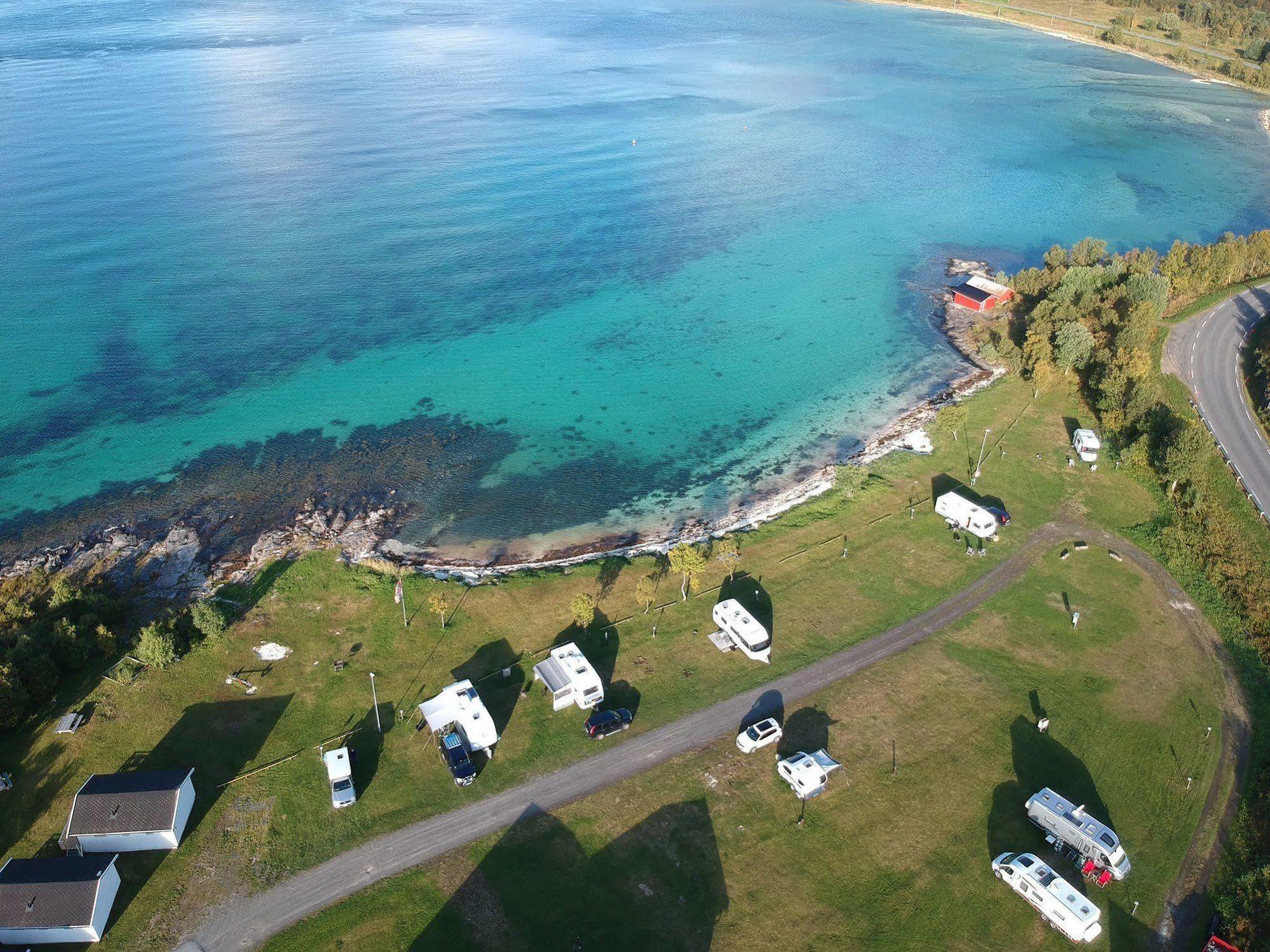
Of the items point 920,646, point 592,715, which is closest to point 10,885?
point 592,715

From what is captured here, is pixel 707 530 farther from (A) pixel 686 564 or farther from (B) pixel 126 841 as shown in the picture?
(B) pixel 126 841

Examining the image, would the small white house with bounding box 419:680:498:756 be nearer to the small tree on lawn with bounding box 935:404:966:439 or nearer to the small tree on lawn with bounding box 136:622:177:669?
the small tree on lawn with bounding box 136:622:177:669

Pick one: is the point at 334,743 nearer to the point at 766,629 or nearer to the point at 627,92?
the point at 766,629

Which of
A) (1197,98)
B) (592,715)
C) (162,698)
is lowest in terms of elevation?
(162,698)

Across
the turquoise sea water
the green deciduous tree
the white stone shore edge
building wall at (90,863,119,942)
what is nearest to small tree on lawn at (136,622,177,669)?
the white stone shore edge

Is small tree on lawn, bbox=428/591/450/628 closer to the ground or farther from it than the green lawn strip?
closer to the ground

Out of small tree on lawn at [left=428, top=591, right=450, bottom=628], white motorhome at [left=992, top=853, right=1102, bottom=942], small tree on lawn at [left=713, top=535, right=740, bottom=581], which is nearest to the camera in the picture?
white motorhome at [left=992, top=853, right=1102, bottom=942]

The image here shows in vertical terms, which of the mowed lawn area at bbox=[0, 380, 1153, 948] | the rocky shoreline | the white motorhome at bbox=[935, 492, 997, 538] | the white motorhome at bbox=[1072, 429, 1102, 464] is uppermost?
the white motorhome at bbox=[1072, 429, 1102, 464]
